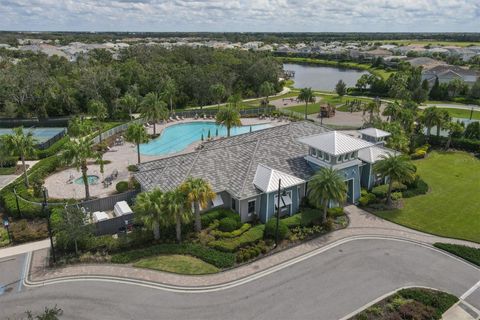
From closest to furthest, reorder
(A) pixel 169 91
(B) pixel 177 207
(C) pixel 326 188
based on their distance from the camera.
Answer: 1. (B) pixel 177 207
2. (C) pixel 326 188
3. (A) pixel 169 91

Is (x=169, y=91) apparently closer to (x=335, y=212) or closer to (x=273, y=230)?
(x=335, y=212)

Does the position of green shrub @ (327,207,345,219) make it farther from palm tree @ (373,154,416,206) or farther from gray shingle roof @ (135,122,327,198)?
palm tree @ (373,154,416,206)

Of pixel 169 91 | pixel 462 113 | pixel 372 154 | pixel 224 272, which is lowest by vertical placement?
pixel 224 272

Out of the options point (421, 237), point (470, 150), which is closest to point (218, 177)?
point (421, 237)

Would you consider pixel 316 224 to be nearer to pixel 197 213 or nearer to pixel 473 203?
pixel 197 213

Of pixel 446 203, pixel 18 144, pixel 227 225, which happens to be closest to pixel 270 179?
pixel 227 225
